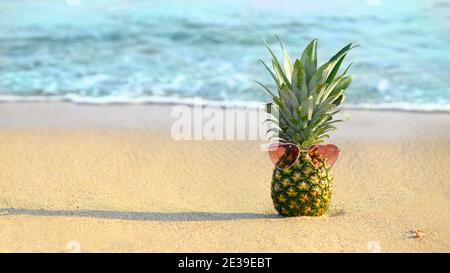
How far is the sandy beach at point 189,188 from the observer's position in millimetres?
5027

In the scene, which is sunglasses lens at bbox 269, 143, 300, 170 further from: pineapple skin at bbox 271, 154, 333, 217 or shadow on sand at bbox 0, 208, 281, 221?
shadow on sand at bbox 0, 208, 281, 221

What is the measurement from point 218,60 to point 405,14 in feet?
13.6

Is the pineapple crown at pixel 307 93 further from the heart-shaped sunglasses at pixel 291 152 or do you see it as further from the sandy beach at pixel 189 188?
the sandy beach at pixel 189 188

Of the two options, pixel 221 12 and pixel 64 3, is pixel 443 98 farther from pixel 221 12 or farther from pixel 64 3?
pixel 64 3

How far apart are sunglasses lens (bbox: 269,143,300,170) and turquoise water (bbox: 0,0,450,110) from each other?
4.58m

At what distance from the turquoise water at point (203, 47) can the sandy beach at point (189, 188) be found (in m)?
1.37

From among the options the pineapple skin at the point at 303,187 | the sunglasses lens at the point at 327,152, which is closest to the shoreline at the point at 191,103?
the sunglasses lens at the point at 327,152

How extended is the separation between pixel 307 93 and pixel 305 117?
6.1 inches

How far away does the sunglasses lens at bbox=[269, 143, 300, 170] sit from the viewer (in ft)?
17.0

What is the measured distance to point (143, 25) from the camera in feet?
47.0

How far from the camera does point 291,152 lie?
→ 5.20 meters
